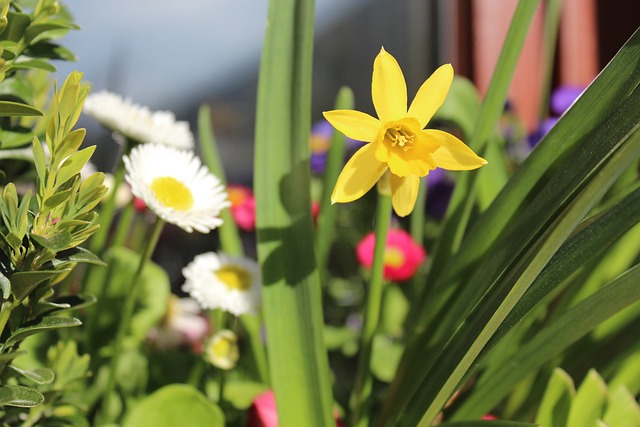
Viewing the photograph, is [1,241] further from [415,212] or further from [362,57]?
[362,57]

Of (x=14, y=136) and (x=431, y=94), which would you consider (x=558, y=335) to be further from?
(x=14, y=136)

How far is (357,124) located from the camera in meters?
0.35

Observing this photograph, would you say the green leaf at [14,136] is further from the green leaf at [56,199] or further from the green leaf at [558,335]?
the green leaf at [558,335]

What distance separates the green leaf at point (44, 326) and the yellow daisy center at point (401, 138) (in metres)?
0.19

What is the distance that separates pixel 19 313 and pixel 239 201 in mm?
557

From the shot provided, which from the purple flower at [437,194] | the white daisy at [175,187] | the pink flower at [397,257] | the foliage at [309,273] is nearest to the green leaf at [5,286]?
the foliage at [309,273]

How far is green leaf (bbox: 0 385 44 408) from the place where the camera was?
0.31 metres

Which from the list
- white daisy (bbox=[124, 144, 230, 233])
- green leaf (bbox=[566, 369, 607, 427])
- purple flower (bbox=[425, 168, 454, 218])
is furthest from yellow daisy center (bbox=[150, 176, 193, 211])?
purple flower (bbox=[425, 168, 454, 218])

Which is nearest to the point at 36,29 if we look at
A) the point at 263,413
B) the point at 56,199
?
the point at 56,199

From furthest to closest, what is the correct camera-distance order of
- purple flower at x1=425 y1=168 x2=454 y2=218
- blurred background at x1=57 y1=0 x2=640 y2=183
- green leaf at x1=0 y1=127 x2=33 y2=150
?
1. blurred background at x1=57 y1=0 x2=640 y2=183
2. purple flower at x1=425 y1=168 x2=454 y2=218
3. green leaf at x1=0 y1=127 x2=33 y2=150

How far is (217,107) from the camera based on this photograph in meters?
1.37

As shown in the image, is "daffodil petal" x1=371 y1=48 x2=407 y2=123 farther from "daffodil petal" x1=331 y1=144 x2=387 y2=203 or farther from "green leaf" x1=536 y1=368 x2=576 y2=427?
"green leaf" x1=536 y1=368 x2=576 y2=427

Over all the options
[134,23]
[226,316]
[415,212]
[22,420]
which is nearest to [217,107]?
[134,23]

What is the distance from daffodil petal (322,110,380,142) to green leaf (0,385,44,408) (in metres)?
0.20
